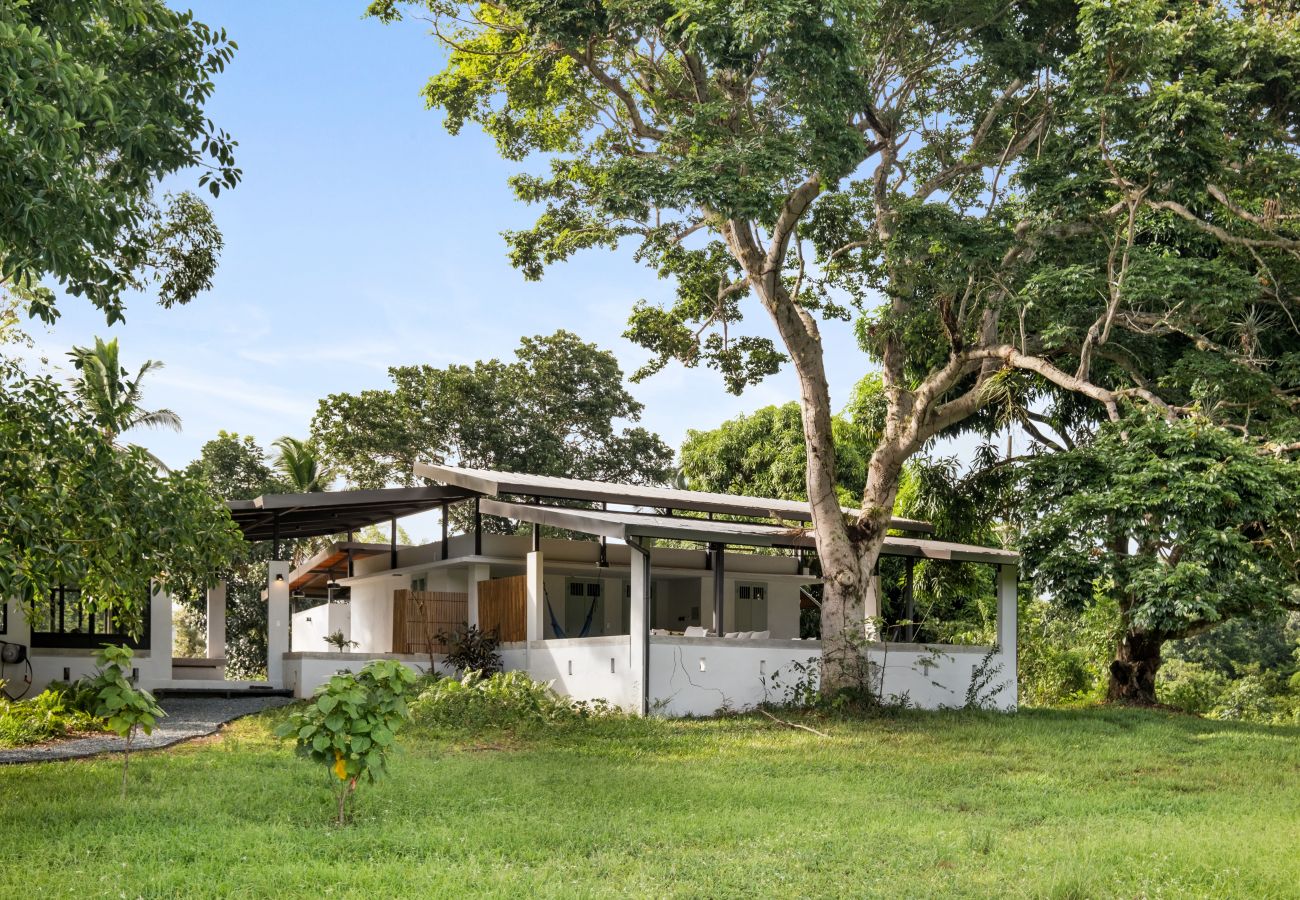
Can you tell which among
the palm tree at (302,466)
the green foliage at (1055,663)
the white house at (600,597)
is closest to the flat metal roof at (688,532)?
the white house at (600,597)

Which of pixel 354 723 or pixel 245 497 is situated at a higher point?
pixel 245 497

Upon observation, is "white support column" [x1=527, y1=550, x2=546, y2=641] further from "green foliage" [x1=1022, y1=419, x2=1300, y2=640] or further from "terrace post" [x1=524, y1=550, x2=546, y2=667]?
"green foliage" [x1=1022, y1=419, x2=1300, y2=640]

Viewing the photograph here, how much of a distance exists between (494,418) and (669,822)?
29563 mm

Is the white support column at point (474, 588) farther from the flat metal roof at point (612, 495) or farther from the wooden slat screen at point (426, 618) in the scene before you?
the flat metal roof at point (612, 495)

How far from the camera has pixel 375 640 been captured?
2770 centimetres

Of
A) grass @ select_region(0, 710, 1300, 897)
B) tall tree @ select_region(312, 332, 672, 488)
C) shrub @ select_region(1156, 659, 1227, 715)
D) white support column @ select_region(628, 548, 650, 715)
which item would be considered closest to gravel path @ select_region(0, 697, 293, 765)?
grass @ select_region(0, 710, 1300, 897)

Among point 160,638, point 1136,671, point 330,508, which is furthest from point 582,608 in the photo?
point 1136,671

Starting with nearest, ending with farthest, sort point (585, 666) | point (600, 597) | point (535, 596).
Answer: point (585, 666) < point (535, 596) < point (600, 597)

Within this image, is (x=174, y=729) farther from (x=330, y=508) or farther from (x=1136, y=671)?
(x=1136, y=671)

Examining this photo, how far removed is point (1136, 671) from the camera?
25.3 meters

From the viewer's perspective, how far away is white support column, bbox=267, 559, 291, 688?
77.2ft

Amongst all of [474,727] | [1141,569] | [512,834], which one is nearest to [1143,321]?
[1141,569]

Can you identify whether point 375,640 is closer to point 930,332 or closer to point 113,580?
point 930,332

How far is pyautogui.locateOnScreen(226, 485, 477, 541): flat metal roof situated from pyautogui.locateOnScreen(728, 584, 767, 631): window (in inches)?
265
